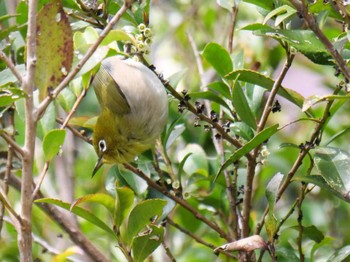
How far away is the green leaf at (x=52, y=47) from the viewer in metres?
1.65

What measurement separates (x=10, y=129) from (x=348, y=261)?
3.53ft

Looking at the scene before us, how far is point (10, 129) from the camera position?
2.27 metres

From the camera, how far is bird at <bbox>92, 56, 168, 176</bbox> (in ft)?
9.12

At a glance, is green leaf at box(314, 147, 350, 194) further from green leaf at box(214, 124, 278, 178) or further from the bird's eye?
the bird's eye

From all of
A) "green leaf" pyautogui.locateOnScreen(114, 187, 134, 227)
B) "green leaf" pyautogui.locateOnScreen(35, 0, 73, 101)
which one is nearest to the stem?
"green leaf" pyautogui.locateOnScreen(35, 0, 73, 101)

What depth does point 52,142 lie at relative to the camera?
172 centimetres

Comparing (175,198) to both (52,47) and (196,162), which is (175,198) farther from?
(52,47)

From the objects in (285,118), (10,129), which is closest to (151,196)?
(10,129)

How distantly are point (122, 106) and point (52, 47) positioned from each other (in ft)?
4.17

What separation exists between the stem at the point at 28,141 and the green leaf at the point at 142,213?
0.39 m

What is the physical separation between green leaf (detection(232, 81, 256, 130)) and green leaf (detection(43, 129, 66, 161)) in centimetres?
48

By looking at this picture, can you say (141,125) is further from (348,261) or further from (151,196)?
(348,261)

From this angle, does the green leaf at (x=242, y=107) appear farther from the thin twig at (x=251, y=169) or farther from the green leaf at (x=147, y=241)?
the green leaf at (x=147, y=241)

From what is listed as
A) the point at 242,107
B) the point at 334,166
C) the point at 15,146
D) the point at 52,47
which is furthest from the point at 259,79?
the point at 15,146
